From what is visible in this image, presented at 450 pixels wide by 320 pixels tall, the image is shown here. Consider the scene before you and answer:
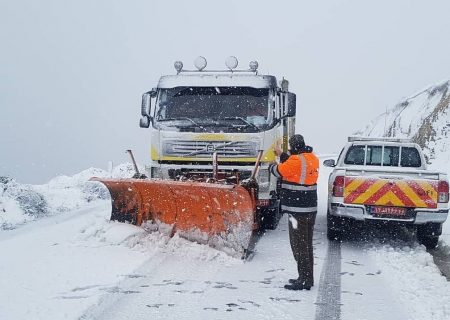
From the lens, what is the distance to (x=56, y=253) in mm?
6516

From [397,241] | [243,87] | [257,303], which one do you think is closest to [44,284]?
[257,303]

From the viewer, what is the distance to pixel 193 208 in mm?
7121

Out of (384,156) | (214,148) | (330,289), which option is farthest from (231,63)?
(330,289)

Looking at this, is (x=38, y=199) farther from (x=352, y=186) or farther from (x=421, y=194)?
(x=421, y=194)

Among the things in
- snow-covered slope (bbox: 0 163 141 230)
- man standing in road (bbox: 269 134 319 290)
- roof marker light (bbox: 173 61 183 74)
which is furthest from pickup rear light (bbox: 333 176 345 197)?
snow-covered slope (bbox: 0 163 141 230)

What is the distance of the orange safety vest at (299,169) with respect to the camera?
17.5 ft

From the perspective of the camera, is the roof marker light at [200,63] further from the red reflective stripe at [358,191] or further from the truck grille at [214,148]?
the red reflective stripe at [358,191]

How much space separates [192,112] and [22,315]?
16.3 feet

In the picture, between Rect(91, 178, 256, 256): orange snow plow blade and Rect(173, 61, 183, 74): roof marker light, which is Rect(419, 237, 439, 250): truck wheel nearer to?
Rect(91, 178, 256, 256): orange snow plow blade

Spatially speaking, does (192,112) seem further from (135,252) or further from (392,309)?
(392,309)

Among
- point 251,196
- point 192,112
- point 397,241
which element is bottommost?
point 397,241

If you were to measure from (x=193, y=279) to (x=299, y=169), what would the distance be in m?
1.78

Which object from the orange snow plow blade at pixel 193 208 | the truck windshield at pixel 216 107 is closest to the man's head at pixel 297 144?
the orange snow plow blade at pixel 193 208

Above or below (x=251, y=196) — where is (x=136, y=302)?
A: below
